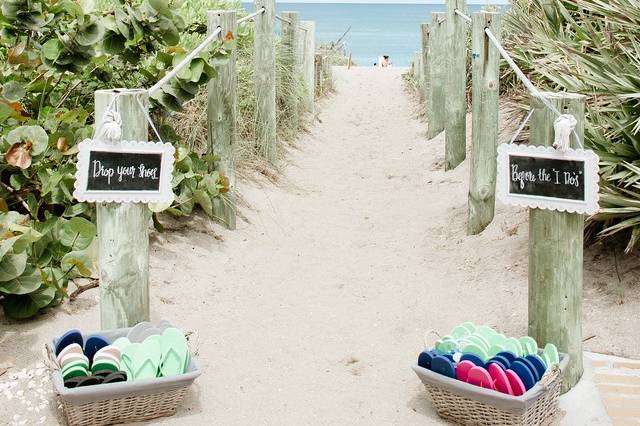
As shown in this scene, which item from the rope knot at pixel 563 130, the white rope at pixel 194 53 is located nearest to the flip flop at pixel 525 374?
the rope knot at pixel 563 130

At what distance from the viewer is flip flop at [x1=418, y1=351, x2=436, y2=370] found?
3.53 metres

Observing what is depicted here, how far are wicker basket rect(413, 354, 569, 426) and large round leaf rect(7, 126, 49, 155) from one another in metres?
2.28

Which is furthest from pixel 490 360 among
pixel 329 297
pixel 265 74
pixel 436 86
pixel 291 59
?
pixel 291 59

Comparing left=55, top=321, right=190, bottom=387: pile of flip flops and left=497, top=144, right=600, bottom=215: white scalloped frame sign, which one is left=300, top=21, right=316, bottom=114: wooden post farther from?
left=55, top=321, right=190, bottom=387: pile of flip flops

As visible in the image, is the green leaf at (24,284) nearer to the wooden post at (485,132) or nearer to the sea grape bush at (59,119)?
the sea grape bush at (59,119)

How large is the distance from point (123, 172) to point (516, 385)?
1.79 meters

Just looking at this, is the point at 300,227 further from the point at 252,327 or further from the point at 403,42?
the point at 403,42

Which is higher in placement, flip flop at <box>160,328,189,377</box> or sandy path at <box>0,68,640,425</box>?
flip flop at <box>160,328,189,377</box>

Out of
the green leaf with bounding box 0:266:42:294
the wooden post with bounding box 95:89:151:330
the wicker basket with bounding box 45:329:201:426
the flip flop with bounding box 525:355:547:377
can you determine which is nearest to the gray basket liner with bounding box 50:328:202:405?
the wicker basket with bounding box 45:329:201:426

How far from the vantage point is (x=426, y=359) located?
354 cm

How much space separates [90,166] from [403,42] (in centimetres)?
12617

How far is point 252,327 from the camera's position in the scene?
180 inches

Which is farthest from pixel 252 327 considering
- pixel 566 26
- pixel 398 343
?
pixel 566 26

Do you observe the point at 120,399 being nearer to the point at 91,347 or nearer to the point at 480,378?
the point at 91,347
